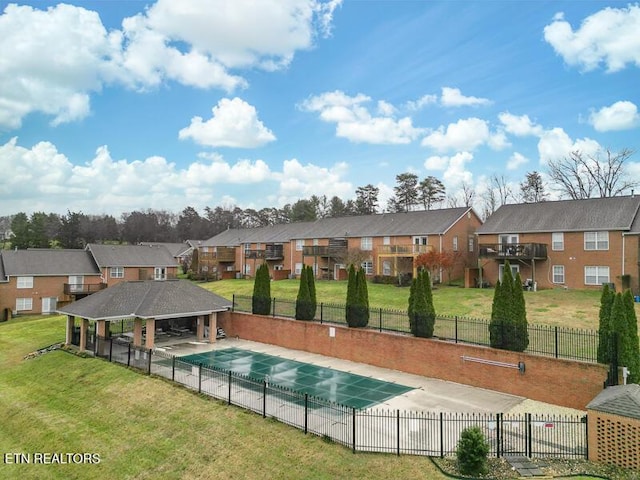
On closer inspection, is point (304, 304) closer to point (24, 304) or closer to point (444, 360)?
point (444, 360)

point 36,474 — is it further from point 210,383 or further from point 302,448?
point 302,448

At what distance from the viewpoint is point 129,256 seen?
5053cm

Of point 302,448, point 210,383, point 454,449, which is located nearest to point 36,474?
point 210,383

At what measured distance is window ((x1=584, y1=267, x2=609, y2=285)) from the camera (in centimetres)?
3186

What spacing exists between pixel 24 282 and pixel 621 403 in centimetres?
4794

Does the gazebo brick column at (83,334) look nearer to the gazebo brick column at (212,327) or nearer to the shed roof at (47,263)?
the gazebo brick column at (212,327)

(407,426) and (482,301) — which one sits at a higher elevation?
(482,301)

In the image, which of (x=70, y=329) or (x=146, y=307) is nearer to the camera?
(x=146, y=307)

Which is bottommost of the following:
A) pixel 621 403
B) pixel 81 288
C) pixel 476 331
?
pixel 81 288

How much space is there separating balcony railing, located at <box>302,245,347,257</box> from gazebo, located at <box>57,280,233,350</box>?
63.8 ft

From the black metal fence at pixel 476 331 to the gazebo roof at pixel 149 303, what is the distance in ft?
10.3

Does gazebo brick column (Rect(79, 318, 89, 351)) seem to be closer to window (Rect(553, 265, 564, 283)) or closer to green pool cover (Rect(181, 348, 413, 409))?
green pool cover (Rect(181, 348, 413, 409))

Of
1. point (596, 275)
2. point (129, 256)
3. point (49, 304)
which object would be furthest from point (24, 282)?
point (596, 275)

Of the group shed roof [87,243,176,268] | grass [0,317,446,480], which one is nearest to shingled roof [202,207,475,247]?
shed roof [87,243,176,268]
